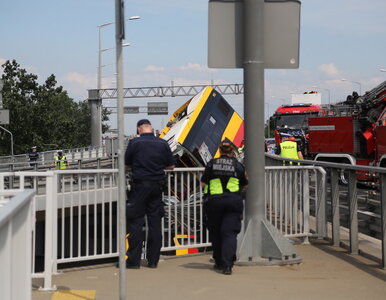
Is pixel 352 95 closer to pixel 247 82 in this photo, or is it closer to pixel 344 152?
pixel 344 152

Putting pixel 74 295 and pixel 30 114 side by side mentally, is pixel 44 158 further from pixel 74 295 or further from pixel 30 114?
pixel 74 295

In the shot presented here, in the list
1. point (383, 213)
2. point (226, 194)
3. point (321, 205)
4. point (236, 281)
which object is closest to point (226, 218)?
point (226, 194)

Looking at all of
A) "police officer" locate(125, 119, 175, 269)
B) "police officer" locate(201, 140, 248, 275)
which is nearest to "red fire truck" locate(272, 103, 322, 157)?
"police officer" locate(125, 119, 175, 269)

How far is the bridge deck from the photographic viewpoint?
634cm

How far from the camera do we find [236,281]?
6910 millimetres

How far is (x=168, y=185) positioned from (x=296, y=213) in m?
2.00

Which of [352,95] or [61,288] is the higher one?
[352,95]

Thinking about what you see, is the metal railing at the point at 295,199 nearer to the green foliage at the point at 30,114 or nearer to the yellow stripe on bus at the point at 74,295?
the yellow stripe on bus at the point at 74,295

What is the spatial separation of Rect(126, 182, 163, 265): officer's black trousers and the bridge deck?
19 centimetres

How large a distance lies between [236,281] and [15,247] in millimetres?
3706

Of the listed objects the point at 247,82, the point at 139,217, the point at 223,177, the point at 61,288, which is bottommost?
the point at 61,288

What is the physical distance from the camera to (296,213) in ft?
31.4

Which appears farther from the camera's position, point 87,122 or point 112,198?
point 87,122

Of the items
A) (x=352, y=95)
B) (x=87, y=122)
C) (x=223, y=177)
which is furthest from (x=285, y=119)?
(x=87, y=122)
